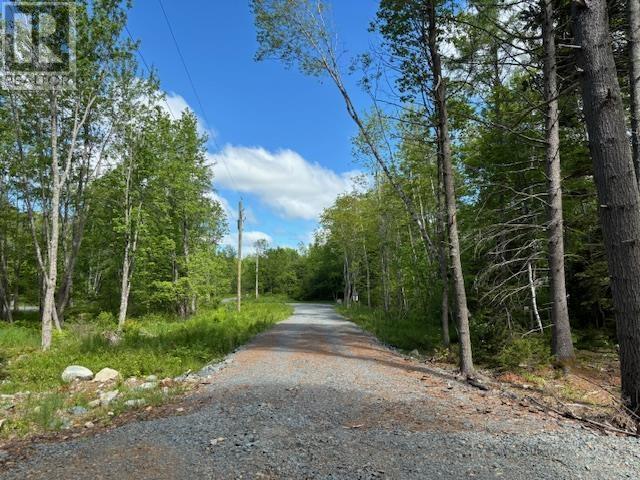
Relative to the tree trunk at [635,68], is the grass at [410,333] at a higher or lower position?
lower

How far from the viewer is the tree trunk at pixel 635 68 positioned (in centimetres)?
779

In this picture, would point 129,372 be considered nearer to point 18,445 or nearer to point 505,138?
point 18,445

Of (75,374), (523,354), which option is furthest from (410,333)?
(75,374)

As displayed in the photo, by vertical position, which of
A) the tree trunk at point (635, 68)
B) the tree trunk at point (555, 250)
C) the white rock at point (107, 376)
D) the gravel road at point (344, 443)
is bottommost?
the white rock at point (107, 376)

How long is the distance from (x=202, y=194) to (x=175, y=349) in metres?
17.2

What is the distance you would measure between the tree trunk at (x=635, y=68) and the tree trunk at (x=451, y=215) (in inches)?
131

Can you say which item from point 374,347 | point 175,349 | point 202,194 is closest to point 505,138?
point 374,347

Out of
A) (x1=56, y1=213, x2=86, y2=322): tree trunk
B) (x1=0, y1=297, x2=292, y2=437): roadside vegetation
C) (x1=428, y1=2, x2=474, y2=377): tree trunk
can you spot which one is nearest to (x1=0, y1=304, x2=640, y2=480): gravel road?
(x1=0, y1=297, x2=292, y2=437): roadside vegetation

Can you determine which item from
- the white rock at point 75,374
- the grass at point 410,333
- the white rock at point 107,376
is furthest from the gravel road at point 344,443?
the grass at point 410,333

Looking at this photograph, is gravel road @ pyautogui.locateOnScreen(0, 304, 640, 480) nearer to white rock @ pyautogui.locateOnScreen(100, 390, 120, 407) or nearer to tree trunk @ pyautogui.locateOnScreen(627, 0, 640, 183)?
white rock @ pyautogui.locateOnScreen(100, 390, 120, 407)

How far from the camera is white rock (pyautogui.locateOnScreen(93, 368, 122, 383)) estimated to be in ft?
28.0

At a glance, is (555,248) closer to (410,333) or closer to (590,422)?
(590,422)

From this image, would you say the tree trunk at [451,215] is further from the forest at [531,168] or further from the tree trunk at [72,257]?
the tree trunk at [72,257]

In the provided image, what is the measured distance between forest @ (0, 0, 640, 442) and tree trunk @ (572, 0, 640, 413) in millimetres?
15
